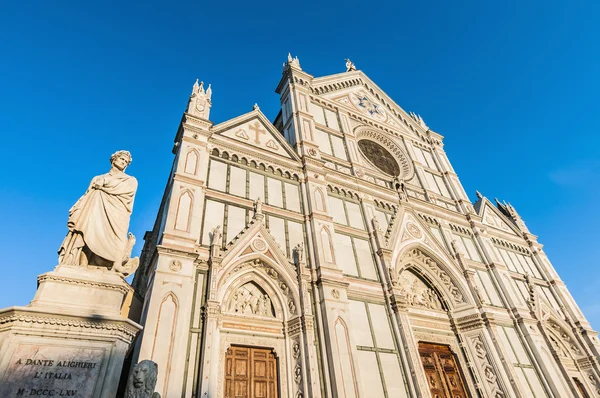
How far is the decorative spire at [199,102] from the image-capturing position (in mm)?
14016

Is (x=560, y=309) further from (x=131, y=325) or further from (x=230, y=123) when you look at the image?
(x=131, y=325)

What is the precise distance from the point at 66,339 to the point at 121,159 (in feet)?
11.2

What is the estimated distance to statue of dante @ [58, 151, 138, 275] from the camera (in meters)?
5.70

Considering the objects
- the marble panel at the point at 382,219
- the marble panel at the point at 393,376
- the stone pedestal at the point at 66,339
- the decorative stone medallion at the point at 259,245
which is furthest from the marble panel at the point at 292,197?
the stone pedestal at the point at 66,339

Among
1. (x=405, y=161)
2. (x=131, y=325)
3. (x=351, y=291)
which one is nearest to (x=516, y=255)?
(x=405, y=161)

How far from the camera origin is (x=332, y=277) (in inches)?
471

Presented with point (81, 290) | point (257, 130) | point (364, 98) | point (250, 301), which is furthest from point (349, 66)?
point (81, 290)

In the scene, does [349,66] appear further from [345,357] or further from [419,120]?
[345,357]

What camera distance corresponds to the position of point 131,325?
5.20m

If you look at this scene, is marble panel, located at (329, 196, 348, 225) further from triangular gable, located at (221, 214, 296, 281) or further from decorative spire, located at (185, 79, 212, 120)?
decorative spire, located at (185, 79, 212, 120)

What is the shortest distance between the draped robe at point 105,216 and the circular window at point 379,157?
14.8 metres

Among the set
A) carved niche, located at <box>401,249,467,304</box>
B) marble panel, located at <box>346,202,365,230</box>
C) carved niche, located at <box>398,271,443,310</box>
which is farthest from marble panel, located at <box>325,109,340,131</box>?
carved niche, located at <box>398,271,443,310</box>

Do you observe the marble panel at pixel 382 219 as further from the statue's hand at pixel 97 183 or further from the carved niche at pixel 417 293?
the statue's hand at pixel 97 183

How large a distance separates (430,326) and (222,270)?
871cm
